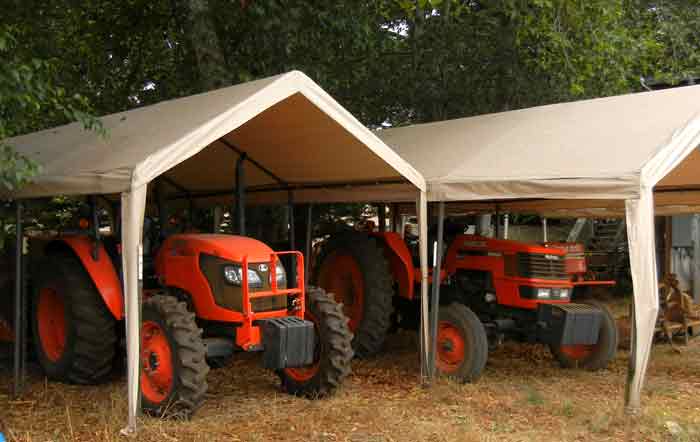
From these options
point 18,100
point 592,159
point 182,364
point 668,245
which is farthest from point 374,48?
point 182,364

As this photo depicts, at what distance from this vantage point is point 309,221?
26.0 feet

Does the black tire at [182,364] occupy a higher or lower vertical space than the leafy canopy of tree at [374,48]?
lower

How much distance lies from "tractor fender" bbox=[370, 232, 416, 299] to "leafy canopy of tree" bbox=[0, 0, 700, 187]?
2.67 m

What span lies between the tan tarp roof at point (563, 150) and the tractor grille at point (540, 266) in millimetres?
1034

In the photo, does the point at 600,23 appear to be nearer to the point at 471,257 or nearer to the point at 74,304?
the point at 471,257

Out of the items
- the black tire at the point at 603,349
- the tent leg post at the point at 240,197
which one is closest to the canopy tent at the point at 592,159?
the black tire at the point at 603,349

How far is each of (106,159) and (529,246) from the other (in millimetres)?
3772

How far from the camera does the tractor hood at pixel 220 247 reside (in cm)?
556

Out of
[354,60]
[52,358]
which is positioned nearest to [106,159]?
[52,358]

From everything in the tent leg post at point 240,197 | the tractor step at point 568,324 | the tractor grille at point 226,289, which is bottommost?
the tractor step at point 568,324

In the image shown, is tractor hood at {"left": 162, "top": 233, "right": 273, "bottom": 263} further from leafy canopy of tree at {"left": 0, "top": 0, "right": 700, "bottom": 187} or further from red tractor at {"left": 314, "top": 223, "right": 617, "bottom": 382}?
leafy canopy of tree at {"left": 0, "top": 0, "right": 700, "bottom": 187}

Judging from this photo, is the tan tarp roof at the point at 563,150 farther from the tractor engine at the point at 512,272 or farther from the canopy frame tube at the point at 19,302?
the canopy frame tube at the point at 19,302

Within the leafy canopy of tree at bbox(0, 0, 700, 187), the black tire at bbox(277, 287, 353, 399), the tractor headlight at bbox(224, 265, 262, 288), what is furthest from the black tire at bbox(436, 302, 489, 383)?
the leafy canopy of tree at bbox(0, 0, 700, 187)

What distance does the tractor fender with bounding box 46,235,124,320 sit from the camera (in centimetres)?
572
